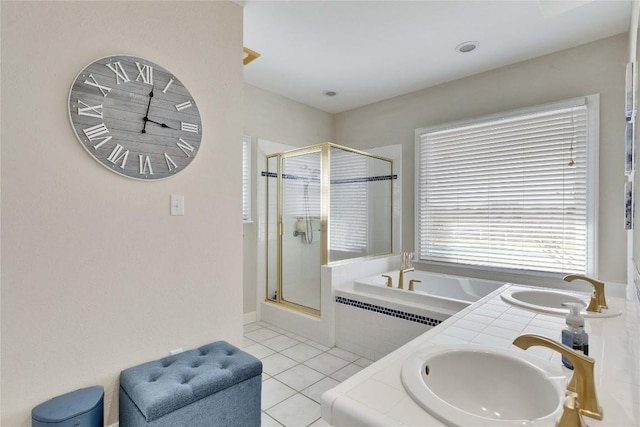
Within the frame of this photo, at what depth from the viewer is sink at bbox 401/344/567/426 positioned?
90cm

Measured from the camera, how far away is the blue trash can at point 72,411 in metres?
1.32

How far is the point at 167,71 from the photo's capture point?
184 cm

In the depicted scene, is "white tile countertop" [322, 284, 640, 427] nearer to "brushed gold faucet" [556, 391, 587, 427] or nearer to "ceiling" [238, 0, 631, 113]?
"brushed gold faucet" [556, 391, 587, 427]

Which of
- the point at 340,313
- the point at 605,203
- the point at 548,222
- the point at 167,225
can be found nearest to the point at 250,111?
the point at 167,225

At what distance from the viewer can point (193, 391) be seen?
1464 millimetres

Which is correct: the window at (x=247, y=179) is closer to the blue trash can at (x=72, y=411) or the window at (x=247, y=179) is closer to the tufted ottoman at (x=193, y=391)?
the tufted ottoman at (x=193, y=391)

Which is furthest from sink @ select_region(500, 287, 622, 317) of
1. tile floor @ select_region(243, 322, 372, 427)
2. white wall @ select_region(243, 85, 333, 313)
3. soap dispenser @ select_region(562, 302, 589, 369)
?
white wall @ select_region(243, 85, 333, 313)

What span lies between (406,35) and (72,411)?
3162 millimetres

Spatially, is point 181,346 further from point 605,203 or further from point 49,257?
point 605,203

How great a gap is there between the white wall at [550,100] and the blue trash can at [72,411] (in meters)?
3.11

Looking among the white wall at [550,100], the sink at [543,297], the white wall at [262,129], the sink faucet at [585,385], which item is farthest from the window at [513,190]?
the sink faucet at [585,385]

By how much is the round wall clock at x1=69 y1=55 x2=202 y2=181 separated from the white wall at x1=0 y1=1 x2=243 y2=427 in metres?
0.05

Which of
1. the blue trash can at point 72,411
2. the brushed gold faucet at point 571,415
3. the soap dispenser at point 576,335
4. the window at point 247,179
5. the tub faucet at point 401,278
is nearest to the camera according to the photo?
the brushed gold faucet at point 571,415

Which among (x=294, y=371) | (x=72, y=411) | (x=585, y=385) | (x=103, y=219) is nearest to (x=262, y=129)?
(x=103, y=219)
